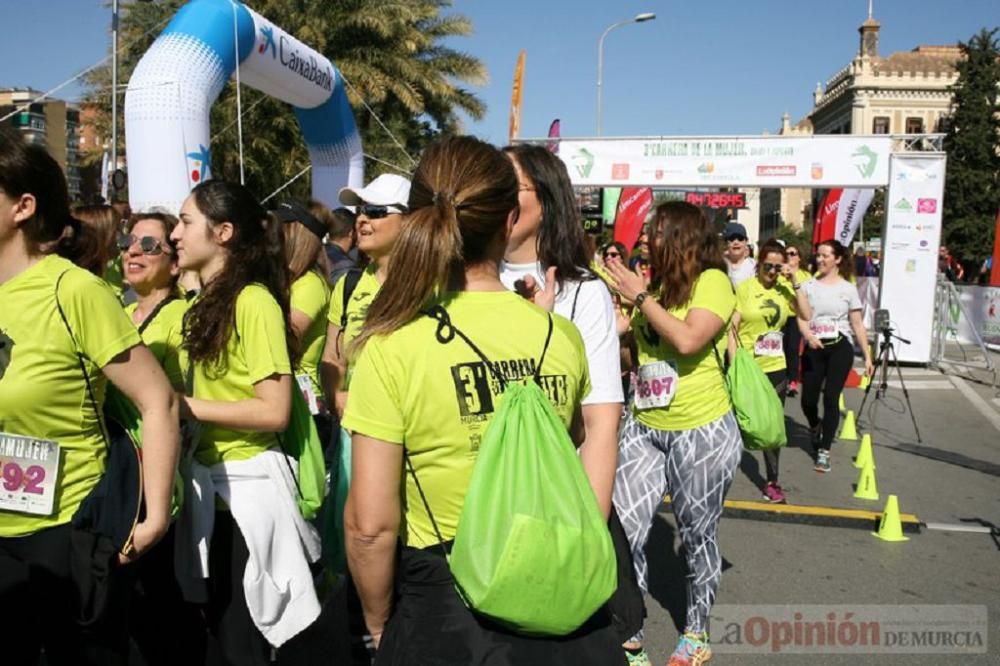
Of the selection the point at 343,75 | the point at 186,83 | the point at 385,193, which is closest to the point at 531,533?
the point at 385,193

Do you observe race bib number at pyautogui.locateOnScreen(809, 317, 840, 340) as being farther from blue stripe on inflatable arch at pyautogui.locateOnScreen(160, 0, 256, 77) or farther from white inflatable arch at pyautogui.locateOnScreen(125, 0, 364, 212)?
blue stripe on inflatable arch at pyautogui.locateOnScreen(160, 0, 256, 77)

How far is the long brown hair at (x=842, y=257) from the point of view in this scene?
745 centimetres

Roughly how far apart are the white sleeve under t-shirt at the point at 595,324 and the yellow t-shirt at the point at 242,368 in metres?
0.76

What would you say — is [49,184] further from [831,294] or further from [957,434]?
[957,434]

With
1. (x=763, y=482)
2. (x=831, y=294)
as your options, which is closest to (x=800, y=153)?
(x=831, y=294)

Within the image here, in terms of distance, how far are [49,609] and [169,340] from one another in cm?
92

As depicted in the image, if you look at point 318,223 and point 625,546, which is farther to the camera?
point 318,223

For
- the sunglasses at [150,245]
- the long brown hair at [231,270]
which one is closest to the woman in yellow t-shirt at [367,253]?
the long brown hair at [231,270]

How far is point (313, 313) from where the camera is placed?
4.10 m

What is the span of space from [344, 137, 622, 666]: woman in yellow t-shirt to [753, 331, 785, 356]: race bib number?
220 inches

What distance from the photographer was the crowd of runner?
5.76 ft

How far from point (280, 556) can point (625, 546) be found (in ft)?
3.64

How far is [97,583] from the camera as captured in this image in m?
2.22

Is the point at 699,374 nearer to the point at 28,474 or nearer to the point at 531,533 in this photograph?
the point at 531,533
